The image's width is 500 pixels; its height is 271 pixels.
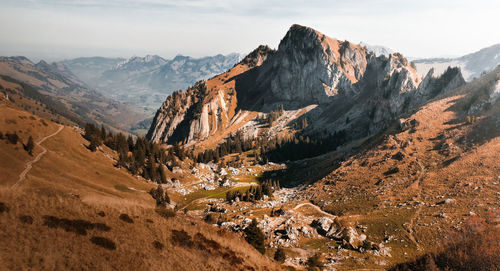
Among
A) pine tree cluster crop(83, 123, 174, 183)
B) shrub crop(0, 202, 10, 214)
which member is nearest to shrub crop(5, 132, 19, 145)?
pine tree cluster crop(83, 123, 174, 183)

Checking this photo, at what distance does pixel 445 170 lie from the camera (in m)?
74.4

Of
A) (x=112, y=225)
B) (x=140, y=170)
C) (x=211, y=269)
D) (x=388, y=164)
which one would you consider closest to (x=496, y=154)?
(x=388, y=164)

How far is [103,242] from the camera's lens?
21516 mm

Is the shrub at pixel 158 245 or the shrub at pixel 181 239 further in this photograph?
the shrub at pixel 181 239

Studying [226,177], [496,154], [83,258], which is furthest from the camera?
[226,177]

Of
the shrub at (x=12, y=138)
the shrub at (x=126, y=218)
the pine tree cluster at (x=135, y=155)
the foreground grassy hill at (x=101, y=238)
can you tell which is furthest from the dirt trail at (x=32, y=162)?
the shrub at (x=126, y=218)

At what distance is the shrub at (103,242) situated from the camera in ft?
69.4

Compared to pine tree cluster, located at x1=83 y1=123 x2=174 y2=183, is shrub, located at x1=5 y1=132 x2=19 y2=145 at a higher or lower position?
higher

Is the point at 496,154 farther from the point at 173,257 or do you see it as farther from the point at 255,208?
the point at 173,257

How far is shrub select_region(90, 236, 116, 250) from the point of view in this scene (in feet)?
69.4

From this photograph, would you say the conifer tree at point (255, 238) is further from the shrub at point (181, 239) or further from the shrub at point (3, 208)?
the shrub at point (3, 208)

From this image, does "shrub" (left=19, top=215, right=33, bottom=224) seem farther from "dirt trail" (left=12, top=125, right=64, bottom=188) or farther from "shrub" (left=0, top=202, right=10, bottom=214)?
→ "dirt trail" (left=12, top=125, right=64, bottom=188)

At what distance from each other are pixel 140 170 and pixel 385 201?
337 ft

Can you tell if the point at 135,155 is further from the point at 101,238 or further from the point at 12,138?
the point at 101,238
